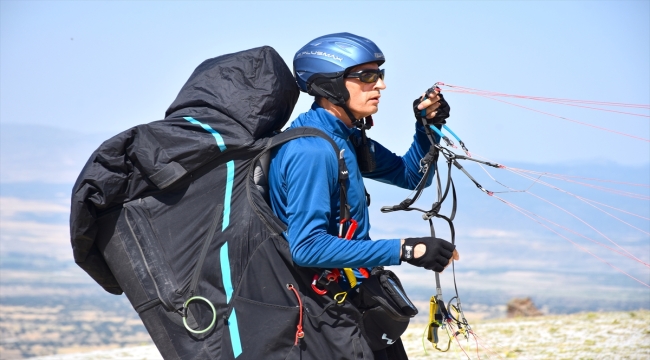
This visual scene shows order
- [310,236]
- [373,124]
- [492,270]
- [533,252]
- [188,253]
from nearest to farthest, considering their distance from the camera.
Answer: [310,236] → [188,253] → [373,124] → [492,270] → [533,252]

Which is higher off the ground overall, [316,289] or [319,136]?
[319,136]

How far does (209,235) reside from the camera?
367 centimetres

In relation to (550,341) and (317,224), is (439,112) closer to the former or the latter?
(317,224)

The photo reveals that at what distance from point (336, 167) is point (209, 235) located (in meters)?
0.67

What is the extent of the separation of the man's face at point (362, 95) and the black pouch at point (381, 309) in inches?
31.0

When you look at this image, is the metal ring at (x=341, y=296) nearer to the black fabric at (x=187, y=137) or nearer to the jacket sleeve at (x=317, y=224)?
the jacket sleeve at (x=317, y=224)

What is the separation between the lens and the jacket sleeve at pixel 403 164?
4445 mm

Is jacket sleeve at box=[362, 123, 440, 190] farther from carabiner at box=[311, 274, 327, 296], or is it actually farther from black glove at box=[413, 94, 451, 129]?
carabiner at box=[311, 274, 327, 296]

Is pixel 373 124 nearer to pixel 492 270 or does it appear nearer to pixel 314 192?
pixel 314 192

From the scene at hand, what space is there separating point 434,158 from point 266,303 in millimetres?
1269

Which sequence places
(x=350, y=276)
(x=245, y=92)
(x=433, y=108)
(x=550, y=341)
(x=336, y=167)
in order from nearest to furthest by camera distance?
1. (x=336, y=167)
2. (x=350, y=276)
3. (x=245, y=92)
4. (x=433, y=108)
5. (x=550, y=341)

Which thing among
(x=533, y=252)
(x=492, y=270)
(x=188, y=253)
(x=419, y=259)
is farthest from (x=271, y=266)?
(x=533, y=252)

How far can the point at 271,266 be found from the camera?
11.8 ft

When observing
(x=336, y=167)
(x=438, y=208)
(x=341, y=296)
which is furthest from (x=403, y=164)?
(x=341, y=296)
